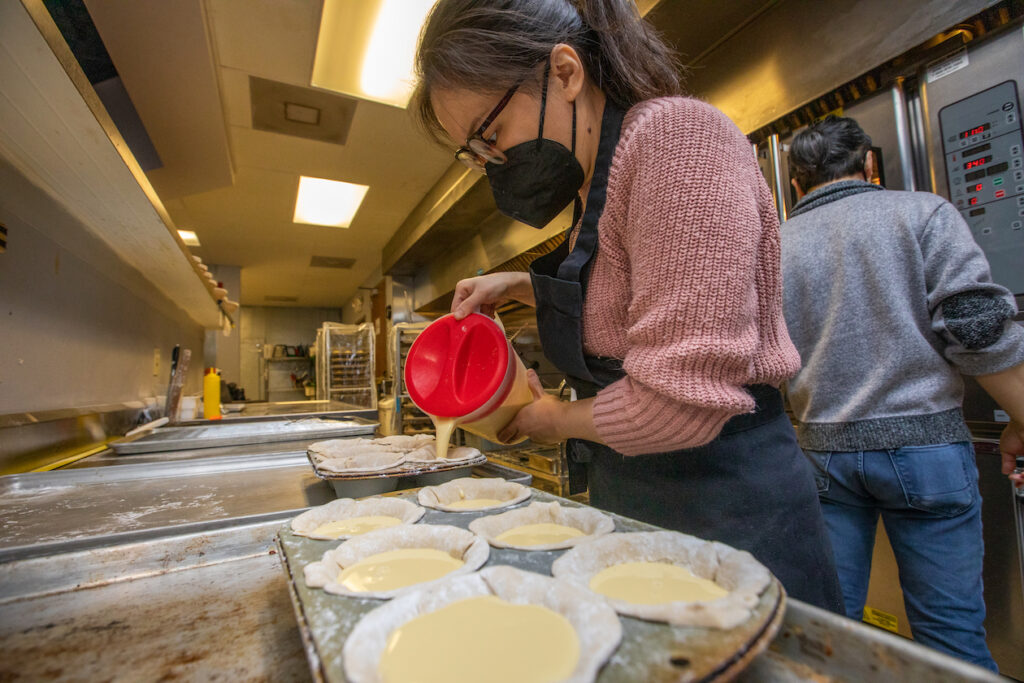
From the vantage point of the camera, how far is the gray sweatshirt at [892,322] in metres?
1.26

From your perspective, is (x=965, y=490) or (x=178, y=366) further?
(x=178, y=366)

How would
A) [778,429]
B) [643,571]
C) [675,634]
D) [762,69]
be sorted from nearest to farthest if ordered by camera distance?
[675,634], [643,571], [778,429], [762,69]

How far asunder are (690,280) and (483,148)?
0.57 metres

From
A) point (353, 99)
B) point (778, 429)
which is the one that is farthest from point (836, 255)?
point (353, 99)

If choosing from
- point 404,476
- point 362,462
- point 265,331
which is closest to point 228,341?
point 265,331

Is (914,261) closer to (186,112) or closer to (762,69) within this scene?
(762,69)

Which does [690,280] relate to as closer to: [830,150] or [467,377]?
[467,377]

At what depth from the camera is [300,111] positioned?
11.4ft

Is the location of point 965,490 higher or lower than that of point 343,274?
lower

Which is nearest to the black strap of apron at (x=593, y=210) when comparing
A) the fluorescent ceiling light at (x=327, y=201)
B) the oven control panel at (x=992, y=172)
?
the oven control panel at (x=992, y=172)

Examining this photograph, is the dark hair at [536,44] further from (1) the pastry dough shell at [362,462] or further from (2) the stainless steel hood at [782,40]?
(2) the stainless steel hood at [782,40]

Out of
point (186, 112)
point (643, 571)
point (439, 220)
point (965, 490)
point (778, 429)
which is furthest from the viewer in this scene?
point (439, 220)

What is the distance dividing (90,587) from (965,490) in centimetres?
195

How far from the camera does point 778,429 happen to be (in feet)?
2.83
